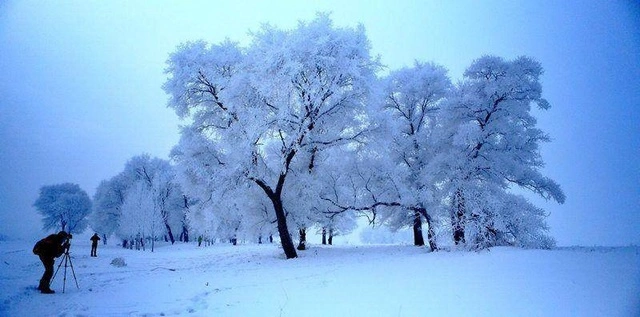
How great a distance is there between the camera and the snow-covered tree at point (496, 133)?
16156mm

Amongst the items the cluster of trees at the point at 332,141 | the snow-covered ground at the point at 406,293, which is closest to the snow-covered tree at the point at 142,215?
the cluster of trees at the point at 332,141

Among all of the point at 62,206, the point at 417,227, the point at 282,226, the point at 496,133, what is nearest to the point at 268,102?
the point at 282,226

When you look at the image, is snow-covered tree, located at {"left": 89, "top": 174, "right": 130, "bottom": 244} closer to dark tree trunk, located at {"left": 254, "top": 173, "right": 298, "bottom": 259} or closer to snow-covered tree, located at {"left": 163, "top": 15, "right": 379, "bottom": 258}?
→ snow-covered tree, located at {"left": 163, "top": 15, "right": 379, "bottom": 258}

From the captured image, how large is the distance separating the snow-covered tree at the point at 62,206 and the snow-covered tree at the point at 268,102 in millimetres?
50933

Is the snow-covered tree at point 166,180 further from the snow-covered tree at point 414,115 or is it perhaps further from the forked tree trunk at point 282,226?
the snow-covered tree at point 414,115

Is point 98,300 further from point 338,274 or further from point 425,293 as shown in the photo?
point 425,293

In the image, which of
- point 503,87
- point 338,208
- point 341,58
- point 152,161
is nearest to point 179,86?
point 341,58

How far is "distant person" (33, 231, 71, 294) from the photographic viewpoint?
30.7 ft

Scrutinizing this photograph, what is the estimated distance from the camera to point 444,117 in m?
18.7

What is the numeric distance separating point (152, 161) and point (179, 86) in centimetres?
3967

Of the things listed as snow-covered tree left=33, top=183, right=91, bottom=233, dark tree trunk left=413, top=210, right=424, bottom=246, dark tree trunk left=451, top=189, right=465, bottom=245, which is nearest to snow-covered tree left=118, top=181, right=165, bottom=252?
snow-covered tree left=33, top=183, right=91, bottom=233

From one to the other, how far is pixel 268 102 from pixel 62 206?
2238 inches

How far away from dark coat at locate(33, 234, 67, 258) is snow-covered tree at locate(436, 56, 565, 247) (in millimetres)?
15860

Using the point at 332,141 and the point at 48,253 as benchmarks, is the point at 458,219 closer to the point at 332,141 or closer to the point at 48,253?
the point at 332,141
